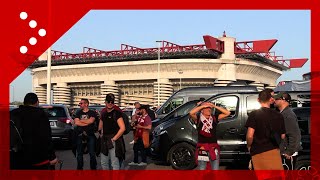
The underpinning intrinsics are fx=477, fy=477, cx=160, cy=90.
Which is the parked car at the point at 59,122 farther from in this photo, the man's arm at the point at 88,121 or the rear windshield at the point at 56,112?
the man's arm at the point at 88,121

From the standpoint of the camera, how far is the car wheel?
27.4 ft

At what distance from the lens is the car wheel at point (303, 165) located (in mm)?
8352

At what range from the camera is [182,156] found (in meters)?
10.8

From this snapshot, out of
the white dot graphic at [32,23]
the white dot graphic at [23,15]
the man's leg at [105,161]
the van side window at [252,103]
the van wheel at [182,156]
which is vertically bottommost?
the van wheel at [182,156]

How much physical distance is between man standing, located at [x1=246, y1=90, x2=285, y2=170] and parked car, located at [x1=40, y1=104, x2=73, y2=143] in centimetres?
1010

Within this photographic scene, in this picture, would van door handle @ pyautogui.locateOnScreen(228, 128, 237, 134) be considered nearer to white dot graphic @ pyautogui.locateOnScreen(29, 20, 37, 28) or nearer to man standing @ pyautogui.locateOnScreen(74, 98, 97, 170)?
man standing @ pyautogui.locateOnScreen(74, 98, 97, 170)

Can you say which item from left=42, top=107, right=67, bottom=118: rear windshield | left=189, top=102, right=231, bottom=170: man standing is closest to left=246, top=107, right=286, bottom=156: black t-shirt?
left=189, top=102, right=231, bottom=170: man standing

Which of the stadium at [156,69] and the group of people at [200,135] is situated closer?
the group of people at [200,135]

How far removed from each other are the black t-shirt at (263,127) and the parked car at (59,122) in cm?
1011

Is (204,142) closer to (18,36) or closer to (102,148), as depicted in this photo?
(102,148)

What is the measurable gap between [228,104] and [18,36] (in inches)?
217

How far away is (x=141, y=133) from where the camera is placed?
11992 mm

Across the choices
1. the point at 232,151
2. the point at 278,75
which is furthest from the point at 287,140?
the point at 278,75

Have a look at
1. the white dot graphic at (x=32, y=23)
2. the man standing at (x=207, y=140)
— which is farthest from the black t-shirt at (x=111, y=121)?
the white dot graphic at (x=32, y=23)
